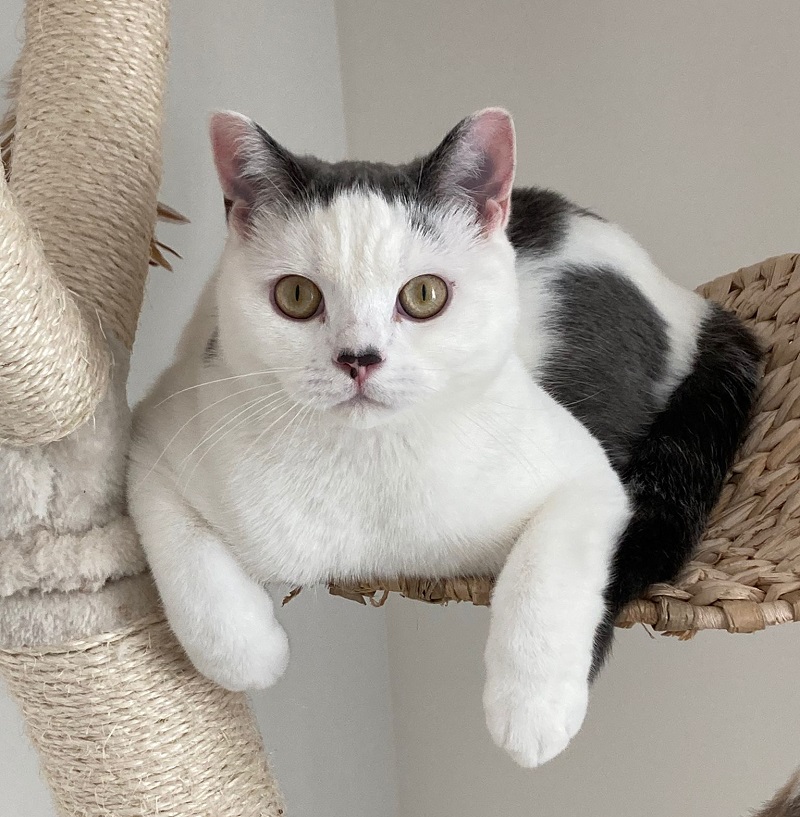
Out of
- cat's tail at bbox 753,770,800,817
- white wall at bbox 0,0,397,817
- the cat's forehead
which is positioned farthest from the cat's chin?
white wall at bbox 0,0,397,817

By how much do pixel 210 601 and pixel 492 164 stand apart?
18.7 inches

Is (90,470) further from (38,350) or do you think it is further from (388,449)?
(388,449)

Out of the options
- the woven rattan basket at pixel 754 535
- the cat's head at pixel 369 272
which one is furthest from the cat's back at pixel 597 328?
the cat's head at pixel 369 272

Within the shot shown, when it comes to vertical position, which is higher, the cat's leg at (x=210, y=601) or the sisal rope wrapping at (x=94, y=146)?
the sisal rope wrapping at (x=94, y=146)

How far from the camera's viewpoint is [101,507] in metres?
0.93

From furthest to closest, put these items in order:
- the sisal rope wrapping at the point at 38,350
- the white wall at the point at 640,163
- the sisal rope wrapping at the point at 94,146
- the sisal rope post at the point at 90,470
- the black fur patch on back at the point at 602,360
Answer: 1. the white wall at the point at 640,163
2. the black fur patch on back at the point at 602,360
3. the sisal rope wrapping at the point at 94,146
4. the sisal rope post at the point at 90,470
5. the sisal rope wrapping at the point at 38,350

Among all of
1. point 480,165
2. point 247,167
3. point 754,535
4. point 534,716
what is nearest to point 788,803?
point 754,535

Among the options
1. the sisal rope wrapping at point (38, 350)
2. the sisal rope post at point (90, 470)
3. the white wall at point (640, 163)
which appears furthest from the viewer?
the white wall at point (640, 163)

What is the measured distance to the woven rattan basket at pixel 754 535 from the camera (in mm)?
800

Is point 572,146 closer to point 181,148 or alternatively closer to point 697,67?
point 697,67

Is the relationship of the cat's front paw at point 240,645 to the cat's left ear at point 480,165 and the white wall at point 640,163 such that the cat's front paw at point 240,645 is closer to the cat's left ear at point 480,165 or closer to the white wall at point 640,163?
the cat's left ear at point 480,165

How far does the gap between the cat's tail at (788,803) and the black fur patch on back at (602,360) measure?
38 centimetres

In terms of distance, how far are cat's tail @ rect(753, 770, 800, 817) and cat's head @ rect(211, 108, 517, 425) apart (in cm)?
55

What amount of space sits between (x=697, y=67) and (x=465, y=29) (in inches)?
17.7
